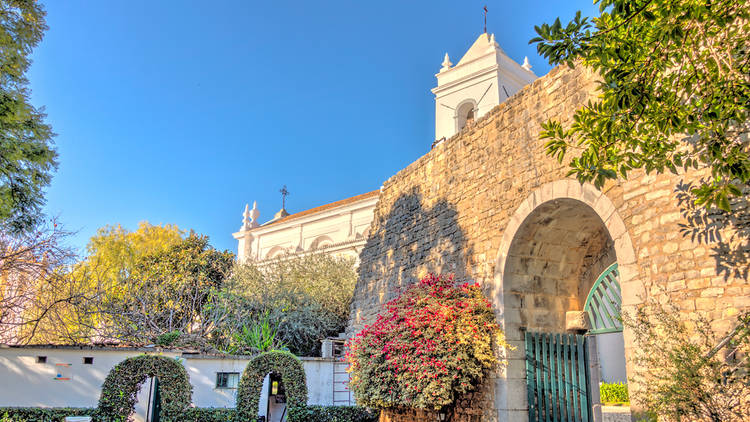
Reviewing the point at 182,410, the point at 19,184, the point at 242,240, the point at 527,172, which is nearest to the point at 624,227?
the point at 527,172

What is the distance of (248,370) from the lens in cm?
989

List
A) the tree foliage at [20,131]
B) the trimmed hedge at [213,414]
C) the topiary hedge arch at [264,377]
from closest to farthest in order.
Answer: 1. the tree foliage at [20,131]
2. the trimmed hedge at [213,414]
3. the topiary hedge arch at [264,377]

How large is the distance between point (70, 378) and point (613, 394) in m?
10.4

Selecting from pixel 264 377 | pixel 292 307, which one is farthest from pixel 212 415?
pixel 292 307

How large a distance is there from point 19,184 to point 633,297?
27.8 ft

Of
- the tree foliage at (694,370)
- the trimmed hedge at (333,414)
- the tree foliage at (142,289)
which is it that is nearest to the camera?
the tree foliage at (694,370)

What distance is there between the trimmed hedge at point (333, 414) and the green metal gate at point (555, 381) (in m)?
4.07

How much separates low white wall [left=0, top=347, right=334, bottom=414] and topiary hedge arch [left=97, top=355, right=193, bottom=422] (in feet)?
2.98

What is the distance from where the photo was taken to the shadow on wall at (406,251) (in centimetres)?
994

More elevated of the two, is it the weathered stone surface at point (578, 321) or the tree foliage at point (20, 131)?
the tree foliage at point (20, 131)

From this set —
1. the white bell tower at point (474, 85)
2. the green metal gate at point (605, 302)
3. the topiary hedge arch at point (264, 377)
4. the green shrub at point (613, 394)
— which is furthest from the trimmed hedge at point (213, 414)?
the white bell tower at point (474, 85)

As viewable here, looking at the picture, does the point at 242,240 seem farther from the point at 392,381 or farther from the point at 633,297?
the point at 633,297

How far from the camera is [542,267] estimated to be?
861 cm

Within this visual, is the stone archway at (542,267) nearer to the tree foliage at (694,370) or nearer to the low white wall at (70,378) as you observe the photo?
the tree foliage at (694,370)
